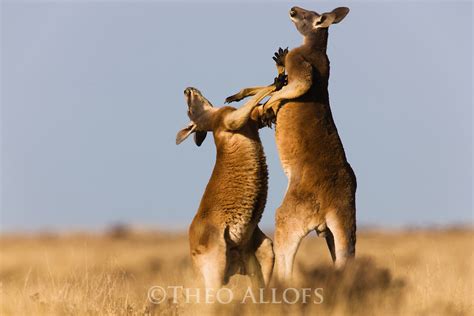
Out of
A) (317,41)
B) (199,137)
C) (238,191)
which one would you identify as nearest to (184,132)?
(199,137)

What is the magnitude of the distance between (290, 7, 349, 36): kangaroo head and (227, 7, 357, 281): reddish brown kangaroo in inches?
13.3

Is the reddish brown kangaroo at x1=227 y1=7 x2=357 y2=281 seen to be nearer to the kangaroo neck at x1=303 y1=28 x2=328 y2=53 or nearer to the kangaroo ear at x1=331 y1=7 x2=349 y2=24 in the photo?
the kangaroo neck at x1=303 y1=28 x2=328 y2=53

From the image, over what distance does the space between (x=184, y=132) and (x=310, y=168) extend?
161cm

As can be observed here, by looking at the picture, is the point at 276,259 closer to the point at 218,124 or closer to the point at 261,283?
the point at 261,283

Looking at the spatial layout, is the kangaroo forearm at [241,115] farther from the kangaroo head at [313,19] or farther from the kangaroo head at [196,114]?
the kangaroo head at [313,19]

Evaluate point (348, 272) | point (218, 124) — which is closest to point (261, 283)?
point (348, 272)

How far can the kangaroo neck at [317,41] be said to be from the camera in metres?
9.48

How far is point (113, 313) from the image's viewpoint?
8469 millimetres

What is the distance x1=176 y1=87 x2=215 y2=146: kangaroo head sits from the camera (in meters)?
9.44

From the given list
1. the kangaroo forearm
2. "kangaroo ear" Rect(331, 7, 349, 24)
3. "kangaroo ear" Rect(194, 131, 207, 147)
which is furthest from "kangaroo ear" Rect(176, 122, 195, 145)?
"kangaroo ear" Rect(331, 7, 349, 24)

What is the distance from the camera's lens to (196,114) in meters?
9.58

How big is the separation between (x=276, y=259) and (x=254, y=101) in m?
1.59

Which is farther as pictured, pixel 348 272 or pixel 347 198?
pixel 347 198

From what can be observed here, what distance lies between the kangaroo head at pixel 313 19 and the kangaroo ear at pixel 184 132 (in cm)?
155
